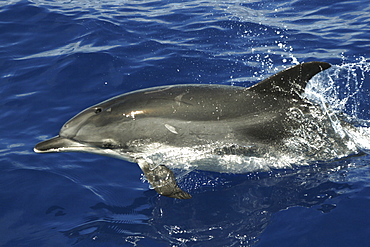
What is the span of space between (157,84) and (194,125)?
3700 mm

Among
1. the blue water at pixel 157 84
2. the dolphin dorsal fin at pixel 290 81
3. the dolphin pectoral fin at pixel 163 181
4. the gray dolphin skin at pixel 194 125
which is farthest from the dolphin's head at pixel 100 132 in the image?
the dolphin dorsal fin at pixel 290 81

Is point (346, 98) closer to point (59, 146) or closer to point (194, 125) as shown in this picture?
point (194, 125)

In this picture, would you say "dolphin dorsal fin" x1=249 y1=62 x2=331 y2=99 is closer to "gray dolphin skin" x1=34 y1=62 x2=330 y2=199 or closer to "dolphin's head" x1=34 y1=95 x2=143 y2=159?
"gray dolphin skin" x1=34 y1=62 x2=330 y2=199

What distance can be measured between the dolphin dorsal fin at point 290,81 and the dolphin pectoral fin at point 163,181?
1.56 m

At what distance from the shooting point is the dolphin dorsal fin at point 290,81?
616cm

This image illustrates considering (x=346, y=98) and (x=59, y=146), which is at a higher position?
(x=59, y=146)

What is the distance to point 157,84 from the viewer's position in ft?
32.5

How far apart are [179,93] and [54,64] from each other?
5.26m

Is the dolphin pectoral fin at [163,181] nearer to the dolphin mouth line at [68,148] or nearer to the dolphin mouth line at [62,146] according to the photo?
the dolphin mouth line at [68,148]

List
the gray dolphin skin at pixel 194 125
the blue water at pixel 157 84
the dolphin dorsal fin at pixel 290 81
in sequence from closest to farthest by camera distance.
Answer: the blue water at pixel 157 84
the dolphin dorsal fin at pixel 290 81
the gray dolphin skin at pixel 194 125

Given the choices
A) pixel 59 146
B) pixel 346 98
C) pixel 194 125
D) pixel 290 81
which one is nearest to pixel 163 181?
pixel 194 125

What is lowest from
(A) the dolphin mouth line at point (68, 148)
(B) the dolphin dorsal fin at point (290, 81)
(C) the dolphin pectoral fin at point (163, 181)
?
(C) the dolphin pectoral fin at point (163, 181)

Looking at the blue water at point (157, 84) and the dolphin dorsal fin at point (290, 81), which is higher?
the dolphin dorsal fin at point (290, 81)

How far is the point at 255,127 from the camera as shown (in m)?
6.37
